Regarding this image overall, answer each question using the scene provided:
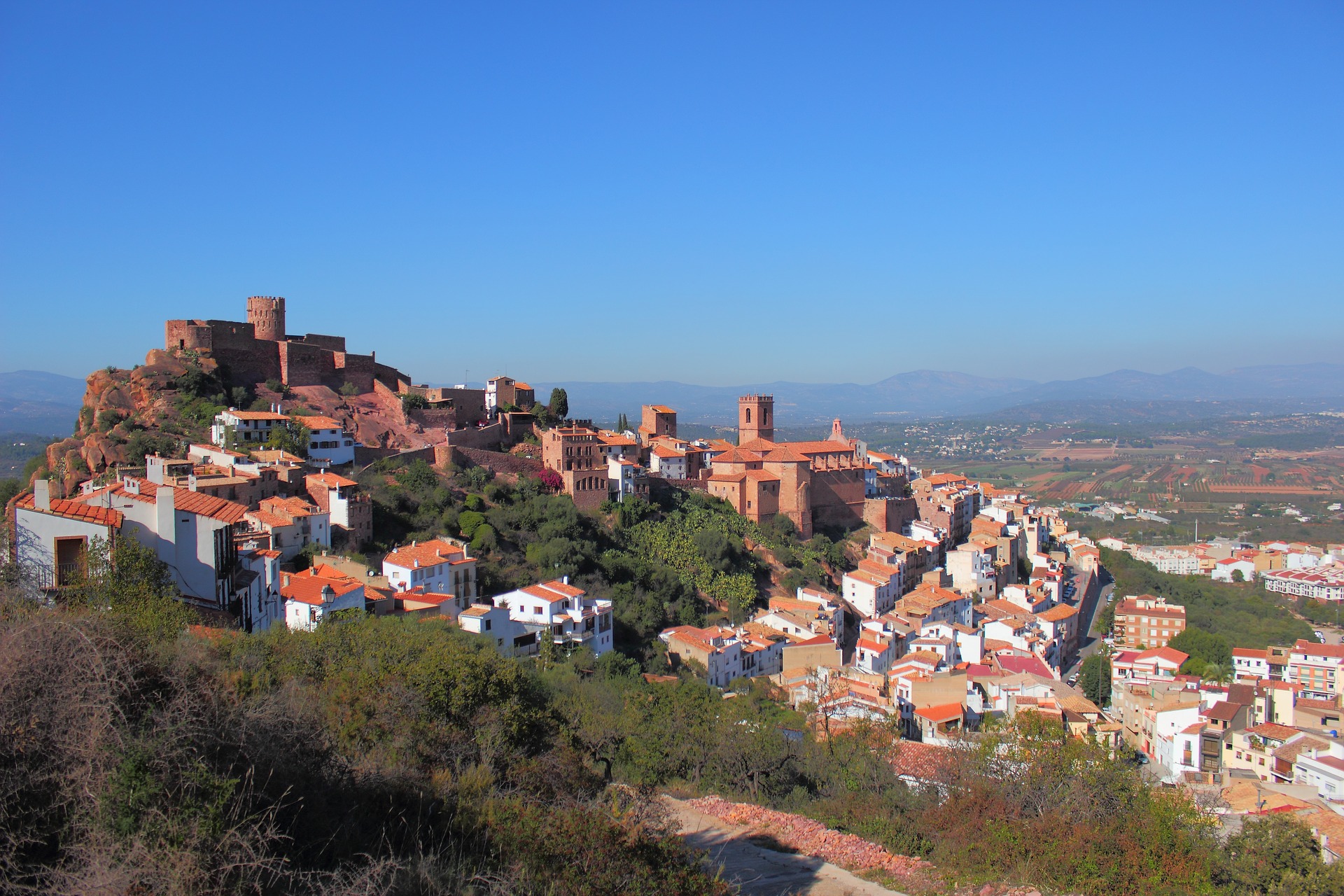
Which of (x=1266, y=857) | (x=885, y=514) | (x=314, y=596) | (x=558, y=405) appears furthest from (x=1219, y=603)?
(x=314, y=596)

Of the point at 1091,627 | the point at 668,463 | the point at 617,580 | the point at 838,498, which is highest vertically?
the point at 668,463

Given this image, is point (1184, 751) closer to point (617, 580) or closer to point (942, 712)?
point (942, 712)

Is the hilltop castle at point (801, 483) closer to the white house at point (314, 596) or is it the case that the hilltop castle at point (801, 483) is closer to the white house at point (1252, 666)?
the white house at point (1252, 666)

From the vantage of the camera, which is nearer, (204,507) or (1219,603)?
(204,507)

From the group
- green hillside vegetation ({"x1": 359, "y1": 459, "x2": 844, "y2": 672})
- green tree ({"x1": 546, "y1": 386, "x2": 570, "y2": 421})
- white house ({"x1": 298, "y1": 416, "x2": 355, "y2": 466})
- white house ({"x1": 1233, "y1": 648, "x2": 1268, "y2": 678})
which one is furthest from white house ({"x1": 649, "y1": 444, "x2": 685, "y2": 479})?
white house ({"x1": 1233, "y1": 648, "x2": 1268, "y2": 678})

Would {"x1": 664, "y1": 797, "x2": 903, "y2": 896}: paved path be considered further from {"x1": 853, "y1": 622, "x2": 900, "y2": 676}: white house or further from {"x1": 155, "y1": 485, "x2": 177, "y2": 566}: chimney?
{"x1": 853, "y1": 622, "x2": 900, "y2": 676}: white house

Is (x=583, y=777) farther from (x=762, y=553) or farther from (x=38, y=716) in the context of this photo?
(x=762, y=553)

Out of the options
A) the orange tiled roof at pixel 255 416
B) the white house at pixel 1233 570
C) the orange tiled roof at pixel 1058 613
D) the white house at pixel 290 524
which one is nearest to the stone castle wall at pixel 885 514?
the orange tiled roof at pixel 1058 613
